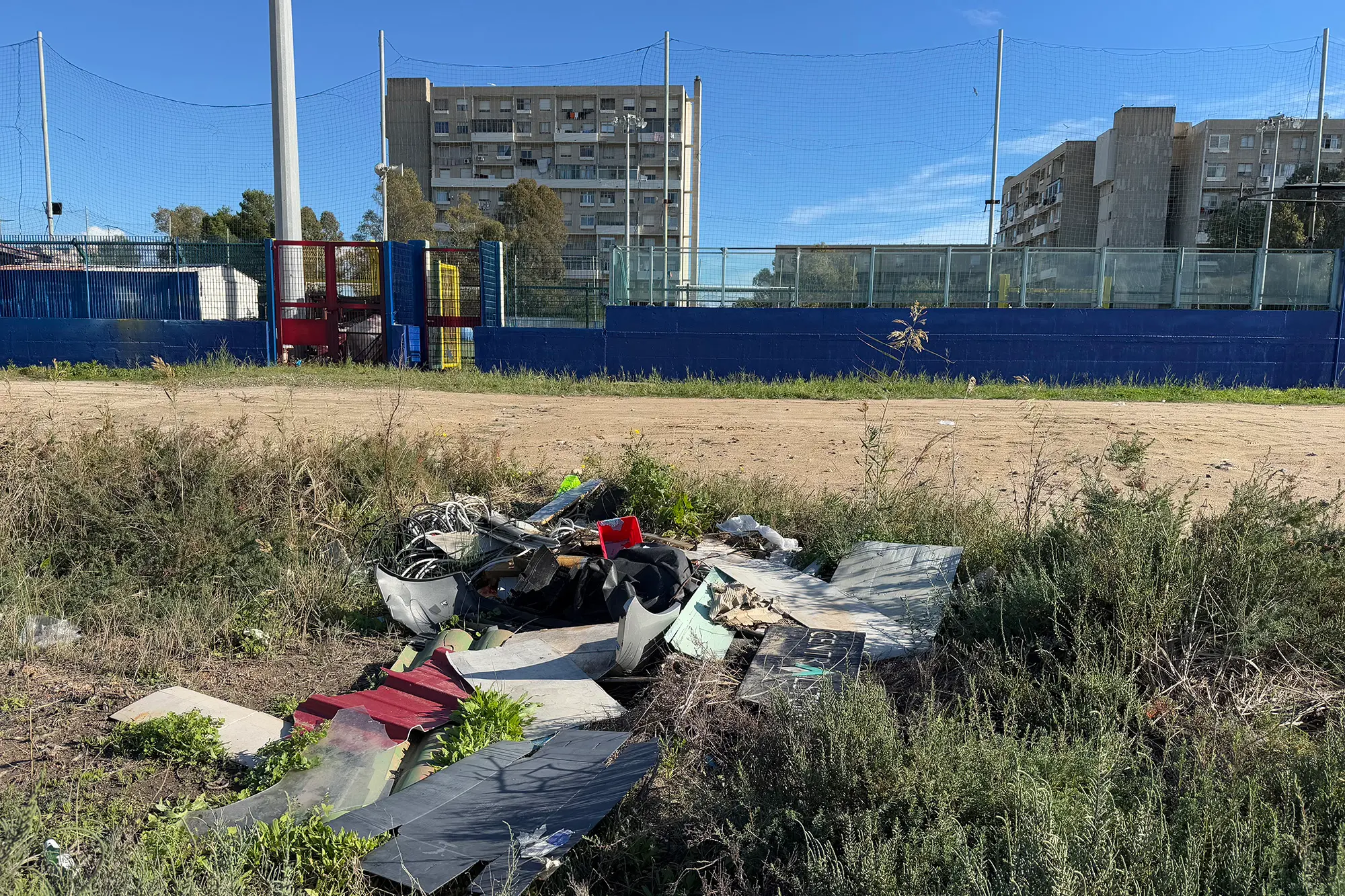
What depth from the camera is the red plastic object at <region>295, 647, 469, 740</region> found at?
Result: 3824 millimetres

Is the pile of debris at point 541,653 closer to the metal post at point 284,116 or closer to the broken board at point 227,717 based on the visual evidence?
the broken board at point 227,717

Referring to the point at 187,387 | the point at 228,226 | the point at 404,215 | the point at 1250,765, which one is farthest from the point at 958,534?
the point at 228,226

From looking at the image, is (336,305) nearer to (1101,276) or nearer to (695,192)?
(1101,276)

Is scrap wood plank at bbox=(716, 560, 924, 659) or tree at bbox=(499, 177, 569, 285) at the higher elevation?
tree at bbox=(499, 177, 569, 285)

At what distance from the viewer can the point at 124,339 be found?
19.2m

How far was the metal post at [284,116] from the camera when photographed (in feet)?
70.4

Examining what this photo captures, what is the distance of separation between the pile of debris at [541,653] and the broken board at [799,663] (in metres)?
0.01

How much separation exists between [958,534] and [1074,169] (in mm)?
57679

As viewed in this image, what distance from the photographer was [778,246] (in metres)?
19.2

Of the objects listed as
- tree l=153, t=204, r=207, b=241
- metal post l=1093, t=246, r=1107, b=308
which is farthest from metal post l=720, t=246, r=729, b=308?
tree l=153, t=204, r=207, b=241

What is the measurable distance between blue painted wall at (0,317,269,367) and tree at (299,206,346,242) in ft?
102

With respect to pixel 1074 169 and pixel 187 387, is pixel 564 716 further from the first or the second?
pixel 1074 169

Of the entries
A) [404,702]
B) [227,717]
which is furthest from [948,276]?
[227,717]

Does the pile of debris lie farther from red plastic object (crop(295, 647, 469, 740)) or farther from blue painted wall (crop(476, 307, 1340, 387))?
blue painted wall (crop(476, 307, 1340, 387))
